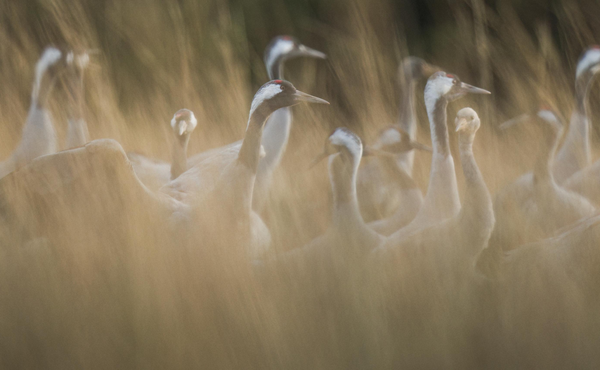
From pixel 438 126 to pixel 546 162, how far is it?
18.9 inches

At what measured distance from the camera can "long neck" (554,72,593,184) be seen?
125 inches

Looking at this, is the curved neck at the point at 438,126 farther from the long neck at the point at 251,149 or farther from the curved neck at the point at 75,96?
the curved neck at the point at 75,96

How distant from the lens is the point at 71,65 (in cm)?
315

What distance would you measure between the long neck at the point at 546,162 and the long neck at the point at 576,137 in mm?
265

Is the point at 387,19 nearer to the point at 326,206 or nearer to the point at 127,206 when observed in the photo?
the point at 326,206

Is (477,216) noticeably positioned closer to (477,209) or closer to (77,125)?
(477,209)

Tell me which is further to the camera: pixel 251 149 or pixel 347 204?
pixel 347 204

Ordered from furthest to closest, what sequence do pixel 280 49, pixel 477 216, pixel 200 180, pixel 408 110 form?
1. pixel 408 110
2. pixel 280 49
3. pixel 200 180
4. pixel 477 216

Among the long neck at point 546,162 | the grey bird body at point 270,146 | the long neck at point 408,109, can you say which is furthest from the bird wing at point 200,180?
the long neck at point 408,109

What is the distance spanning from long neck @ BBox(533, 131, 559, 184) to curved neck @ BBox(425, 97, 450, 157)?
1.38 feet

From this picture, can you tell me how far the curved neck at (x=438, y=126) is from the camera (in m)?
2.62

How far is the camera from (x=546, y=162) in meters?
2.75

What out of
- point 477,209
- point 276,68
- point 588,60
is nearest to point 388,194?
point 477,209

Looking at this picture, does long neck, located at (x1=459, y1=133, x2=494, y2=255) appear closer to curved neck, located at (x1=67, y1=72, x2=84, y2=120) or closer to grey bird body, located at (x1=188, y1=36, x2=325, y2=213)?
grey bird body, located at (x1=188, y1=36, x2=325, y2=213)
